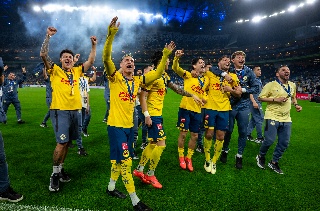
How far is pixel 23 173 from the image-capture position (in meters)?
4.70

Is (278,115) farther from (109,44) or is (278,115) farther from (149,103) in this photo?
(109,44)

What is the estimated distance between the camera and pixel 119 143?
3453 millimetres

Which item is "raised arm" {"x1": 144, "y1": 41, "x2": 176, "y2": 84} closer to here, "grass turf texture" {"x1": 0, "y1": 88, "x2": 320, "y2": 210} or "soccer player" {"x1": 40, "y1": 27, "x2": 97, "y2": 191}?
"soccer player" {"x1": 40, "y1": 27, "x2": 97, "y2": 191}

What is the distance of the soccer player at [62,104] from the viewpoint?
406 cm

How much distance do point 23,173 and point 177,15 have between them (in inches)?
2458

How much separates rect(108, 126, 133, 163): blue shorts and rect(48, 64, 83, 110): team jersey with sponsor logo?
1185 millimetres

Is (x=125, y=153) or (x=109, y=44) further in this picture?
(x=125, y=153)

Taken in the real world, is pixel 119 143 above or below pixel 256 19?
below

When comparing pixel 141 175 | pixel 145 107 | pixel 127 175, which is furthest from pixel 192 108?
pixel 127 175

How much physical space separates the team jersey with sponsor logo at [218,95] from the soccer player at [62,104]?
2781 millimetres

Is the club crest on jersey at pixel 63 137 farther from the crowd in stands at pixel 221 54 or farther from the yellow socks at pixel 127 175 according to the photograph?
the crowd in stands at pixel 221 54

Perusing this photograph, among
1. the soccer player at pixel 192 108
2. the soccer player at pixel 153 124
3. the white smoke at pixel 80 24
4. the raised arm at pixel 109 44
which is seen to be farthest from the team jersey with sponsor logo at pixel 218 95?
the white smoke at pixel 80 24

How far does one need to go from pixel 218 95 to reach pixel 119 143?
9.07 ft

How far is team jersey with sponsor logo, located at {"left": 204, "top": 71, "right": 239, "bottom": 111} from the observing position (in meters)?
5.20
